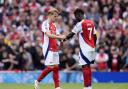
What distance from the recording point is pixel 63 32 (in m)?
26.3

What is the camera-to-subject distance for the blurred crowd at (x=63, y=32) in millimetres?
24781

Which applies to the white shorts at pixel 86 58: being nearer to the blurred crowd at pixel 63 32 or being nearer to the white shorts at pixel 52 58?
the white shorts at pixel 52 58

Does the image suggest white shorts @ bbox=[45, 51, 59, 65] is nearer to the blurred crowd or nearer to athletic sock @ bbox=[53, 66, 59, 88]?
athletic sock @ bbox=[53, 66, 59, 88]

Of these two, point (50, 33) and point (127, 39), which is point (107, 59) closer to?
point (127, 39)

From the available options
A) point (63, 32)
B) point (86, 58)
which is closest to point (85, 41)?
point (86, 58)

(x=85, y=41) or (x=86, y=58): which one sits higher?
(x=85, y=41)

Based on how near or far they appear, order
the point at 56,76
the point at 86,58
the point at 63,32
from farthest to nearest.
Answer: the point at 63,32, the point at 56,76, the point at 86,58

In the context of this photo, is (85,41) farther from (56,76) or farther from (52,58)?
(56,76)

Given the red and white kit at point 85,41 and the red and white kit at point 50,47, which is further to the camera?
the red and white kit at point 50,47

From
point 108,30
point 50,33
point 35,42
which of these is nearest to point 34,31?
point 35,42

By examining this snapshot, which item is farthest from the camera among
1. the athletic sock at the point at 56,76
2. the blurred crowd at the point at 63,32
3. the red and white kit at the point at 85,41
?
the blurred crowd at the point at 63,32

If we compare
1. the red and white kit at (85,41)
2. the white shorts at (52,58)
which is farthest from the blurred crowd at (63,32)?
the red and white kit at (85,41)

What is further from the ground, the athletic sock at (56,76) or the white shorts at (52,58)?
the white shorts at (52,58)

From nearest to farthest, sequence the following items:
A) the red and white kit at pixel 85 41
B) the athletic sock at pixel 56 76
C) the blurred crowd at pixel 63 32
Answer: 1. the red and white kit at pixel 85 41
2. the athletic sock at pixel 56 76
3. the blurred crowd at pixel 63 32
